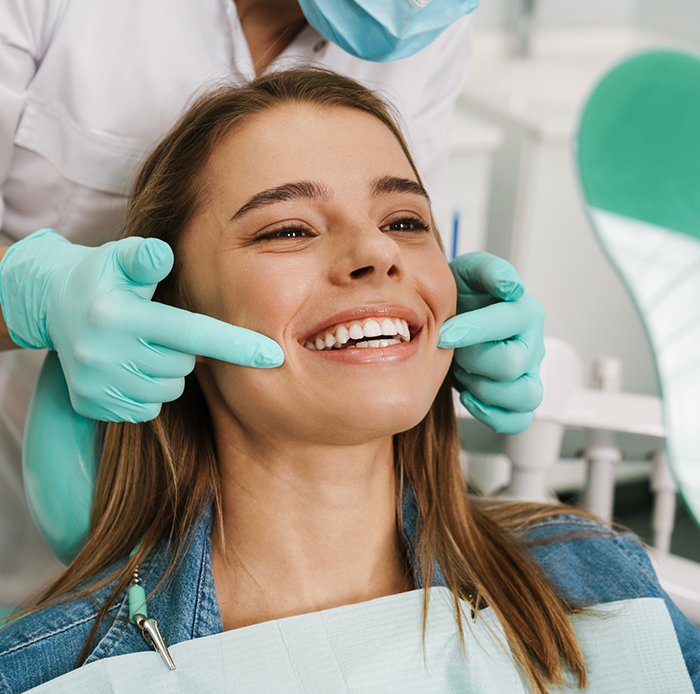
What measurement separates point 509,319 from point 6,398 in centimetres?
94

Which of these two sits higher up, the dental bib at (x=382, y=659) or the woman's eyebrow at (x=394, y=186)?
the woman's eyebrow at (x=394, y=186)

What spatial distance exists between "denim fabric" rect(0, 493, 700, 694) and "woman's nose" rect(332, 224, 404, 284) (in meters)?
0.42

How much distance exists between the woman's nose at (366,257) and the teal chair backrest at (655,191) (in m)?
0.91

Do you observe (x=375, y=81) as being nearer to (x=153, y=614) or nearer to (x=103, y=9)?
(x=103, y=9)

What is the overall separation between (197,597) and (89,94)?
822mm

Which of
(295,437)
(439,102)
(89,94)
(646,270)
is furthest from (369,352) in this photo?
(646,270)

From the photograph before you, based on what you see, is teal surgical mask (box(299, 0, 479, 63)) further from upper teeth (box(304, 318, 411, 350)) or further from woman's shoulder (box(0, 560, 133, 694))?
woman's shoulder (box(0, 560, 133, 694))

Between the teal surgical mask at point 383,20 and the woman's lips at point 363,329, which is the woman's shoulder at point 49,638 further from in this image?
the teal surgical mask at point 383,20

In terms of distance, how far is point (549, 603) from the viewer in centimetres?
114

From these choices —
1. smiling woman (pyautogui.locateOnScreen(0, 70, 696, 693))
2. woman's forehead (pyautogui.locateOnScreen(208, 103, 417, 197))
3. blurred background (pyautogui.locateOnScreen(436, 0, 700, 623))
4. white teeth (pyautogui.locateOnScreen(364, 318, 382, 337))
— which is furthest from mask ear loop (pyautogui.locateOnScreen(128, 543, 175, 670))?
blurred background (pyautogui.locateOnScreen(436, 0, 700, 623))

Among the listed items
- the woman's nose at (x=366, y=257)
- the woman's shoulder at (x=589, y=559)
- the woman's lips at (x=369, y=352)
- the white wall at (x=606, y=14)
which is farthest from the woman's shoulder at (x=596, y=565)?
the white wall at (x=606, y=14)

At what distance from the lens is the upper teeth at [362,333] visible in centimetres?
101

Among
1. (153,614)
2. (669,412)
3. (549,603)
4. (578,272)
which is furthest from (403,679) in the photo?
(578,272)

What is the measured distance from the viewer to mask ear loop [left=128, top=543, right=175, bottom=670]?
102 centimetres
